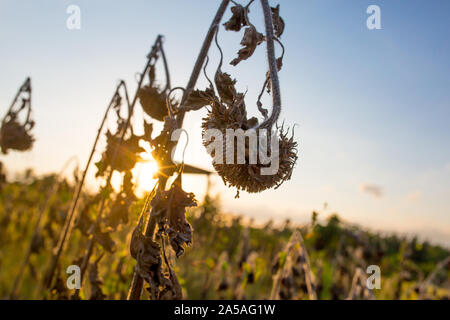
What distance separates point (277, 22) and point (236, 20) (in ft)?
0.61

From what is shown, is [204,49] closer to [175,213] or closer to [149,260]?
[175,213]

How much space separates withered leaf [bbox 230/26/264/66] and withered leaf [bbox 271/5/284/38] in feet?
0.72

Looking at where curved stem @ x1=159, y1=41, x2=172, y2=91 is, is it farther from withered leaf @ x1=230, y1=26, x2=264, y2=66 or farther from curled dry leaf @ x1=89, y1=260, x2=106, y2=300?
curled dry leaf @ x1=89, y1=260, x2=106, y2=300

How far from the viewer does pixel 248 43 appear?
1498mm

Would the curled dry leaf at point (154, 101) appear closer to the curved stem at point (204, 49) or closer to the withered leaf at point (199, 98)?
the curved stem at point (204, 49)

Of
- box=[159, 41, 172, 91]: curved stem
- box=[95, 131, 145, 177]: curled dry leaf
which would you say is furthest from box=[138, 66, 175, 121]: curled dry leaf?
box=[95, 131, 145, 177]: curled dry leaf

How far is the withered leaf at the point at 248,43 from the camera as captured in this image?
150cm

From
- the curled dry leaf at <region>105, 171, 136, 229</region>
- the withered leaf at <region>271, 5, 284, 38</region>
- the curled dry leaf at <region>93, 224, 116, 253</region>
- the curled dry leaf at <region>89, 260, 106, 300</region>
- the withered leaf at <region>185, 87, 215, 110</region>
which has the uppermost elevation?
the withered leaf at <region>271, 5, 284, 38</region>

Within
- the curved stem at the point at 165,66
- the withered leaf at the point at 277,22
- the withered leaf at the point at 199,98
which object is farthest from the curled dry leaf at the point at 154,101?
the withered leaf at the point at 277,22

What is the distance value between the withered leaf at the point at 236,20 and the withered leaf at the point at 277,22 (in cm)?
14

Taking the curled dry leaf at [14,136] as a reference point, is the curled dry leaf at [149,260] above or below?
below

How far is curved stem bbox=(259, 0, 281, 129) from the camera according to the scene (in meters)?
1.26
